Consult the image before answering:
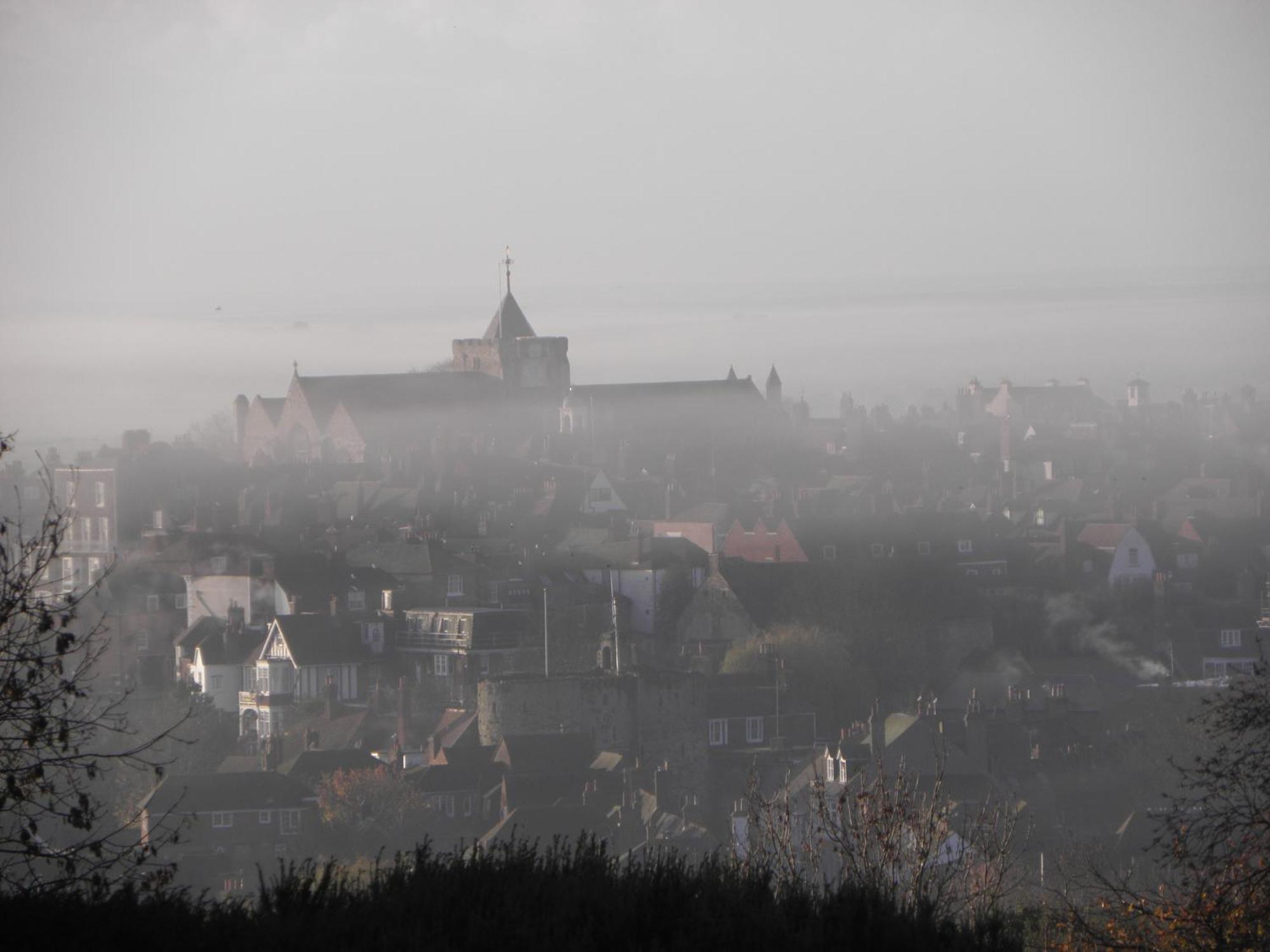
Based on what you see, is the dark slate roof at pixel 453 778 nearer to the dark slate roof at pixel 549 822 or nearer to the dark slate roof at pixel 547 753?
the dark slate roof at pixel 547 753

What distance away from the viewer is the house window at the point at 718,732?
31.1 meters

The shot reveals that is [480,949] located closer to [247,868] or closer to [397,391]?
[247,868]

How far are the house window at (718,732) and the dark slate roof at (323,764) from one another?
566cm

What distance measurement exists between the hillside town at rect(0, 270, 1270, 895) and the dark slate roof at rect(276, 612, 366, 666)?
0.24ft

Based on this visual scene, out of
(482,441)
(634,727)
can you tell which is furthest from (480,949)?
(482,441)

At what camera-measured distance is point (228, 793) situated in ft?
84.0

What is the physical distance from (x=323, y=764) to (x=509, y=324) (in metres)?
57.9

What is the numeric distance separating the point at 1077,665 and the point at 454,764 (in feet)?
59.4

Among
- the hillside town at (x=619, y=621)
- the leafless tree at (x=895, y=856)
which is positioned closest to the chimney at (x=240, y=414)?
the hillside town at (x=619, y=621)

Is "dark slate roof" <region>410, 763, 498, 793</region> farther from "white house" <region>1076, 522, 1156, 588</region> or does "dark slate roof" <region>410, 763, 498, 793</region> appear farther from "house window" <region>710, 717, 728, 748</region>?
"white house" <region>1076, 522, 1156, 588</region>

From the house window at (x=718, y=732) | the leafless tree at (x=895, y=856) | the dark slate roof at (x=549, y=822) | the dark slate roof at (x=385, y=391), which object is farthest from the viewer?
the dark slate roof at (x=385, y=391)

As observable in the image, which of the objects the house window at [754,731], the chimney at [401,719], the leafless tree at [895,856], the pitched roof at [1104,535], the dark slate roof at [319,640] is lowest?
the house window at [754,731]

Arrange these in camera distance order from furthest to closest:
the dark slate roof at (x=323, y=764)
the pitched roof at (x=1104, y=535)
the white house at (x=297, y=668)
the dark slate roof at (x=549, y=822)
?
the pitched roof at (x=1104, y=535) < the white house at (x=297, y=668) < the dark slate roof at (x=323, y=764) < the dark slate roof at (x=549, y=822)

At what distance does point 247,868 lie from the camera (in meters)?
24.0
